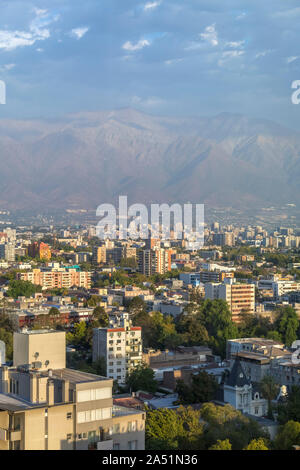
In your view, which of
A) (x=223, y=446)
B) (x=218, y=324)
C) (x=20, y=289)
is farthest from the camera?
(x=20, y=289)

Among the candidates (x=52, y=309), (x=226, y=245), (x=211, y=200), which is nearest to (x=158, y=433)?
(x=52, y=309)

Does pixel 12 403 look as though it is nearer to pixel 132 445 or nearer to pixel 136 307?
pixel 132 445

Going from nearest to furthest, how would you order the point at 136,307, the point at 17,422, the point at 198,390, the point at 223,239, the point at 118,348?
the point at 17,422
the point at 198,390
the point at 118,348
the point at 136,307
the point at 223,239

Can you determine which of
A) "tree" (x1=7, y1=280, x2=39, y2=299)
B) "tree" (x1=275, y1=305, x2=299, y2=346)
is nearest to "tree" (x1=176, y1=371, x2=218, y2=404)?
"tree" (x1=275, y1=305, x2=299, y2=346)

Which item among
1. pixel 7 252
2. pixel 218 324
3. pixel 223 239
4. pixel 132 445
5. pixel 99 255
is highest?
pixel 223 239

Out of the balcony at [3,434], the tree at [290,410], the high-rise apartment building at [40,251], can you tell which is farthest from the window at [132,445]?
the high-rise apartment building at [40,251]

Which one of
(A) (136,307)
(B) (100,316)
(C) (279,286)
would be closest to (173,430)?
(B) (100,316)
